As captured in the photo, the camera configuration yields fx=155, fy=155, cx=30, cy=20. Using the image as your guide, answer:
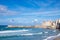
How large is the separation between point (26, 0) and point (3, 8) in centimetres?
81

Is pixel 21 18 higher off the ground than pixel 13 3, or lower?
lower

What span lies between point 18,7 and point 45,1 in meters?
0.94

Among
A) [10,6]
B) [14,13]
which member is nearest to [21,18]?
[14,13]

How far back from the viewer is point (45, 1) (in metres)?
5.27

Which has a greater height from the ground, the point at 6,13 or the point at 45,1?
the point at 45,1

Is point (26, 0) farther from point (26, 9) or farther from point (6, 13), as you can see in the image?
point (6, 13)

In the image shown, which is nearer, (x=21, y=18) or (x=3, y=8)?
(x=3, y=8)

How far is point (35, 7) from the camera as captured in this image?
5277mm

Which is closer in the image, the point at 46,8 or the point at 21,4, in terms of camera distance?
the point at 21,4

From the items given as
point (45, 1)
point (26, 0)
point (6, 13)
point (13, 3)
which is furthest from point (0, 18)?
point (45, 1)

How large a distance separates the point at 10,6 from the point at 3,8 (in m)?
0.24

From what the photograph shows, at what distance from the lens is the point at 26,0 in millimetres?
5176

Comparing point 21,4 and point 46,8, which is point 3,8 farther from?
point 46,8

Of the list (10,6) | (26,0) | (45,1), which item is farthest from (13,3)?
(45,1)
